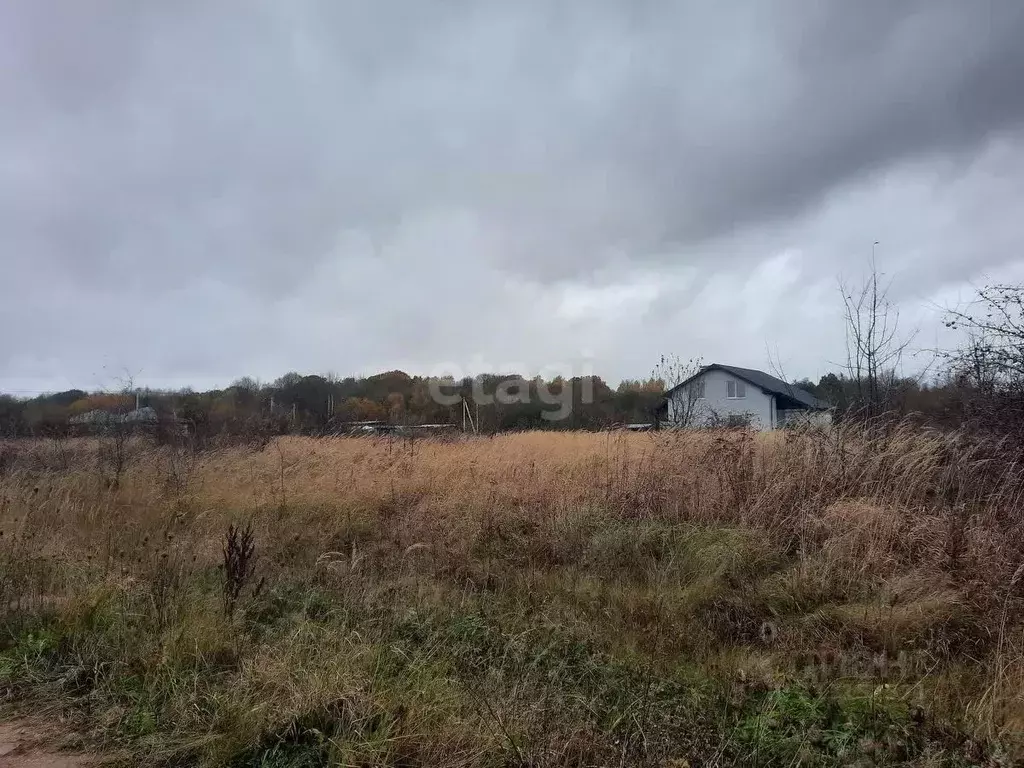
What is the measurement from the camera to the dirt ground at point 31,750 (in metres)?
2.39

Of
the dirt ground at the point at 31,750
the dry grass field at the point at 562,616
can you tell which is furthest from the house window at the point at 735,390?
the dirt ground at the point at 31,750

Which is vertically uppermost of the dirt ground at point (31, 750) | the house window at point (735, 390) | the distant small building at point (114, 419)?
the house window at point (735, 390)

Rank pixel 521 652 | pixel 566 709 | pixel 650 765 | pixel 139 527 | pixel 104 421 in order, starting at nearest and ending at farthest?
pixel 650 765, pixel 566 709, pixel 521 652, pixel 139 527, pixel 104 421

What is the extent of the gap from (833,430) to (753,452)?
3.32 feet

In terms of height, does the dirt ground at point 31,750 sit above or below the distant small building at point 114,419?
below

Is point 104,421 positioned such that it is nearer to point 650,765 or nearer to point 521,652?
point 521,652

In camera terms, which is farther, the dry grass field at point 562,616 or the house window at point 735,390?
the house window at point 735,390

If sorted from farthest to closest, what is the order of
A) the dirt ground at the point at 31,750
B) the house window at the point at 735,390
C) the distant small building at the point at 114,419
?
1. the house window at the point at 735,390
2. the distant small building at the point at 114,419
3. the dirt ground at the point at 31,750

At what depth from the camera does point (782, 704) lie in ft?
8.88

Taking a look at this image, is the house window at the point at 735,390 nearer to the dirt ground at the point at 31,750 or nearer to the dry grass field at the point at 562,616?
the dry grass field at the point at 562,616

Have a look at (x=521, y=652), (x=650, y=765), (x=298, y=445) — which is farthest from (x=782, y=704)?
(x=298, y=445)

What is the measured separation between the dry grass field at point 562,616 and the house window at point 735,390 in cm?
Answer: 3180

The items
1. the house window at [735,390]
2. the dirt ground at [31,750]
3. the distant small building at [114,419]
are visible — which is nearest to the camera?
the dirt ground at [31,750]

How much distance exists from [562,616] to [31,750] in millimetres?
2827
